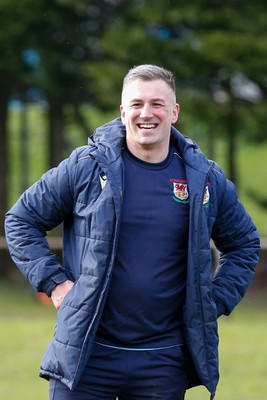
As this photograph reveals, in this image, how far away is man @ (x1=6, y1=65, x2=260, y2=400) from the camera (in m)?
3.77

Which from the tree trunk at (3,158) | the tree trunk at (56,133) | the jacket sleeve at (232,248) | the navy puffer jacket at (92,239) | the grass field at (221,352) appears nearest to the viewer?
the navy puffer jacket at (92,239)

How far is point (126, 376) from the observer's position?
383 cm

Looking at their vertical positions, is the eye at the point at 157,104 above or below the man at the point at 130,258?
above

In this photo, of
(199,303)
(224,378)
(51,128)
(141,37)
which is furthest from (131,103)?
(51,128)

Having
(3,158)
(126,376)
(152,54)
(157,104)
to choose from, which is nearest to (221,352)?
(152,54)

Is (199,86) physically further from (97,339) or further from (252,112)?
(97,339)

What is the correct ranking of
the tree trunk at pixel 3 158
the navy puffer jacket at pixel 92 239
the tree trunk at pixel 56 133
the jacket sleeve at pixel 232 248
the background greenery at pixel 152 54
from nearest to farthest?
the navy puffer jacket at pixel 92 239 < the jacket sleeve at pixel 232 248 < the background greenery at pixel 152 54 < the tree trunk at pixel 56 133 < the tree trunk at pixel 3 158

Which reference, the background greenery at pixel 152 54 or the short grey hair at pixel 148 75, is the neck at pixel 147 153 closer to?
the short grey hair at pixel 148 75

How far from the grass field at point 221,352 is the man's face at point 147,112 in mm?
4870

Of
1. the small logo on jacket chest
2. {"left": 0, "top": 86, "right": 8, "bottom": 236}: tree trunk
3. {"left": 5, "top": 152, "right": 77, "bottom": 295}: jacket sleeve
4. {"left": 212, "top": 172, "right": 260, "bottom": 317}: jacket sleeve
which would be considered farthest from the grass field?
the small logo on jacket chest

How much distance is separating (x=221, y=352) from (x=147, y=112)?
8.14 metres

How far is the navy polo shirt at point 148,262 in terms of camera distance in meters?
3.82

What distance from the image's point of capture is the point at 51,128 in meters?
20.0

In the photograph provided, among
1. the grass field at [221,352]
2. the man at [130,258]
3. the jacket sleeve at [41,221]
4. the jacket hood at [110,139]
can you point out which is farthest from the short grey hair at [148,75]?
the grass field at [221,352]
